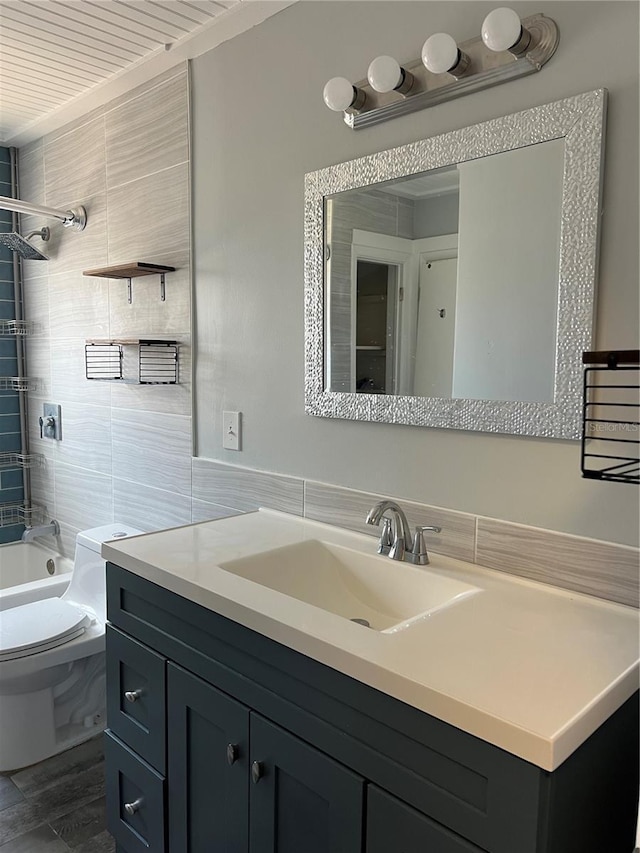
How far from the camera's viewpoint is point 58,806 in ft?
6.53

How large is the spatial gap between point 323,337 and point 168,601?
2.54 feet

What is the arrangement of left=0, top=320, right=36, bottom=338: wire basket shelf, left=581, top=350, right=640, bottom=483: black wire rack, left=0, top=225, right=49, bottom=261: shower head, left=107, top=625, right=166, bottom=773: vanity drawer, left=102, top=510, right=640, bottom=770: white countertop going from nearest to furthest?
left=102, top=510, right=640, bottom=770: white countertop, left=581, top=350, right=640, bottom=483: black wire rack, left=107, top=625, right=166, bottom=773: vanity drawer, left=0, top=225, right=49, bottom=261: shower head, left=0, top=320, right=36, bottom=338: wire basket shelf

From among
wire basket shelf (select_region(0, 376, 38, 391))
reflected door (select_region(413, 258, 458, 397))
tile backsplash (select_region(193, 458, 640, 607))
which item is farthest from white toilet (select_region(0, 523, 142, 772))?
reflected door (select_region(413, 258, 458, 397))

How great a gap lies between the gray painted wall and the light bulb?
0.30ft

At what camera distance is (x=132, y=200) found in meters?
2.40

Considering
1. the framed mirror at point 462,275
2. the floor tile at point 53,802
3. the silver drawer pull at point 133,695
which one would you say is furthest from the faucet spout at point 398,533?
the floor tile at point 53,802

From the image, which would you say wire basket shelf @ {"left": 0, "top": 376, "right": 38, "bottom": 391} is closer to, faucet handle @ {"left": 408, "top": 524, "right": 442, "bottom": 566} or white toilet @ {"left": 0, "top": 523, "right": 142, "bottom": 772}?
white toilet @ {"left": 0, "top": 523, "right": 142, "bottom": 772}

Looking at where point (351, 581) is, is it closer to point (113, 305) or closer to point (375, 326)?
point (375, 326)

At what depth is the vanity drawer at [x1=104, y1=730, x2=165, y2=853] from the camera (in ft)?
5.01

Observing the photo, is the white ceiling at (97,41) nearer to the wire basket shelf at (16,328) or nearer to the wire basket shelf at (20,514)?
the wire basket shelf at (16,328)

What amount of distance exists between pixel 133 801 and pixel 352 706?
0.94 m

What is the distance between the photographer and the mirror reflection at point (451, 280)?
1292 mm

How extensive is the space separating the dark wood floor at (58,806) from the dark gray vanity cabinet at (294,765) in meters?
0.24

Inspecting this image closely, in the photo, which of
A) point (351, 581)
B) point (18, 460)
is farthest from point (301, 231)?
point (18, 460)
